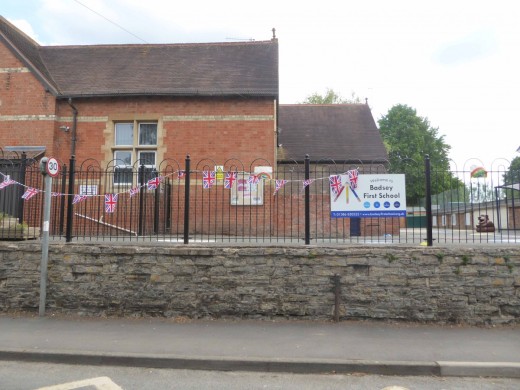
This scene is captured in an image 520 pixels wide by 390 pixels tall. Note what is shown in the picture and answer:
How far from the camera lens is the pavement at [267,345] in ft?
16.6

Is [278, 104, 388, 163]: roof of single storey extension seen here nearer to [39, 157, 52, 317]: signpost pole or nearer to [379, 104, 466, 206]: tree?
[39, 157, 52, 317]: signpost pole

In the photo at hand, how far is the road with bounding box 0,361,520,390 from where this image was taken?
454 centimetres

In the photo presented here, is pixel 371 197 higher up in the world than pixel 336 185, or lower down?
lower down

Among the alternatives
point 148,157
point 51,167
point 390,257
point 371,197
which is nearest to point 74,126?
point 148,157

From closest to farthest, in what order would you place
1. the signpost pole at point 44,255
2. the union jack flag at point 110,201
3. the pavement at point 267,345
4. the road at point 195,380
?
the road at point 195,380, the pavement at point 267,345, the signpost pole at point 44,255, the union jack flag at point 110,201

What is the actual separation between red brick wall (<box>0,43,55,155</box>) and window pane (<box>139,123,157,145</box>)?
119 inches

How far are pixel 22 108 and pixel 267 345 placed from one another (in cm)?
1338

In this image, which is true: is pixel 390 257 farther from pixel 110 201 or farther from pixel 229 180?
pixel 110 201

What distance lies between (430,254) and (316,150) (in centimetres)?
1377

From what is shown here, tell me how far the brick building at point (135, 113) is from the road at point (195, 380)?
1018cm

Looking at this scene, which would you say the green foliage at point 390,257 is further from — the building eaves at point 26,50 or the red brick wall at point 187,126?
the building eaves at point 26,50

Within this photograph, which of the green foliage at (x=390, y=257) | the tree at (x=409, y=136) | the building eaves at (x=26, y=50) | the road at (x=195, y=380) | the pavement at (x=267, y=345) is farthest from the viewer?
the tree at (x=409, y=136)

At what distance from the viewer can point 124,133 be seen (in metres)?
15.5

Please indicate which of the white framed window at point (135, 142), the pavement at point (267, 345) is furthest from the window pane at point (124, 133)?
the pavement at point (267, 345)
